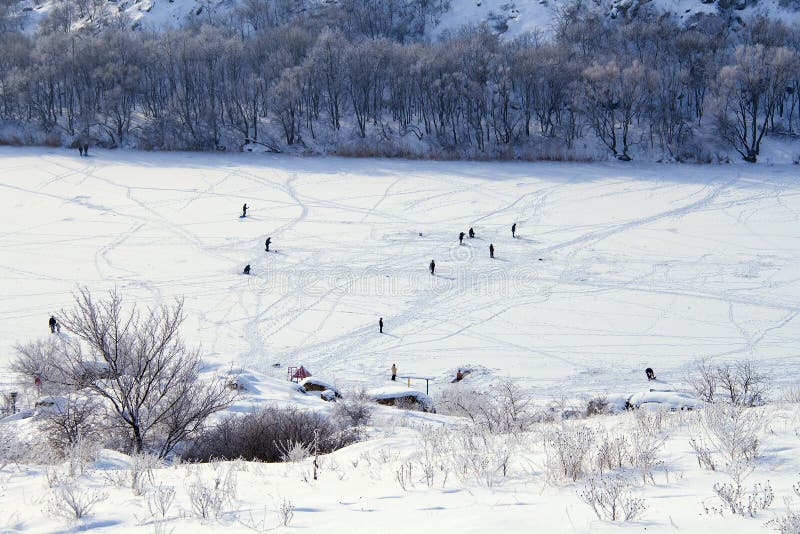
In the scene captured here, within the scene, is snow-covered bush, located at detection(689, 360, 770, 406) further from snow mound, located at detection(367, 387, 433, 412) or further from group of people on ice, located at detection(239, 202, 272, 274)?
group of people on ice, located at detection(239, 202, 272, 274)

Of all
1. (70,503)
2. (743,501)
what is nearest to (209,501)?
(70,503)

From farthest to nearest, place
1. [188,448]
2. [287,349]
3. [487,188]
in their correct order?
[487,188] → [287,349] → [188,448]

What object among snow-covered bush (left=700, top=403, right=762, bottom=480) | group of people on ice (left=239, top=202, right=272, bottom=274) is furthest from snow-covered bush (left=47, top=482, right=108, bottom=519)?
group of people on ice (left=239, top=202, right=272, bottom=274)

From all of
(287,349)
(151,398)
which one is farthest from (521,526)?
(287,349)

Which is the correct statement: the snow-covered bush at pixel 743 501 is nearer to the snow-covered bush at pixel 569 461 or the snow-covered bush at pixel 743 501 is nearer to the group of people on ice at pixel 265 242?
the snow-covered bush at pixel 569 461

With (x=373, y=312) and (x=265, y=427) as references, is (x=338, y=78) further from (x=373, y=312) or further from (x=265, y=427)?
(x=265, y=427)

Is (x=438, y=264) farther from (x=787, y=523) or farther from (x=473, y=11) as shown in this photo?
(x=473, y=11)
